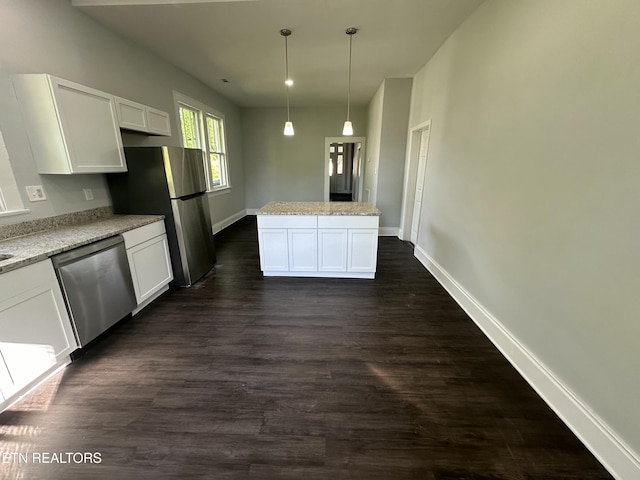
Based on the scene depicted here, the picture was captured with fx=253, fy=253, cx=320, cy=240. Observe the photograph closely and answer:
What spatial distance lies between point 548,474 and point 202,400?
1845 mm

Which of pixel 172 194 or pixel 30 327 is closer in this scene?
pixel 30 327

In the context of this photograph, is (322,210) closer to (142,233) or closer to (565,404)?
(142,233)

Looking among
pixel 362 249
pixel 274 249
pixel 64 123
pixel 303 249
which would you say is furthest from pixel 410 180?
pixel 64 123

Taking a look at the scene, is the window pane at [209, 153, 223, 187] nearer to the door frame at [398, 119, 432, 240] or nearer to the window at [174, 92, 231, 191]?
the window at [174, 92, 231, 191]

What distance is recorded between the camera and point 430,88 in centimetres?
354

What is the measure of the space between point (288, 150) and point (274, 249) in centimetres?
445

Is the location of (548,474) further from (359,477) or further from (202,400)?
(202,400)

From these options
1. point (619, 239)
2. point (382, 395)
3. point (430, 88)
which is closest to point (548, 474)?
point (382, 395)

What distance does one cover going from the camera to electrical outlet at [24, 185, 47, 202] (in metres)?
2.03

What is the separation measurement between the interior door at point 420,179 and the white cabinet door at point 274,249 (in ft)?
7.17

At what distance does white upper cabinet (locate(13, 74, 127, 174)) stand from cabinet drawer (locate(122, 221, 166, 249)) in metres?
0.61

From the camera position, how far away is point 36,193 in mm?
2072

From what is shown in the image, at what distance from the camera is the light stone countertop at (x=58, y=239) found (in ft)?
4.98

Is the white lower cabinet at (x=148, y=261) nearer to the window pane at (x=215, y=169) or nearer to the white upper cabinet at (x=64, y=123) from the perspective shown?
the white upper cabinet at (x=64, y=123)
